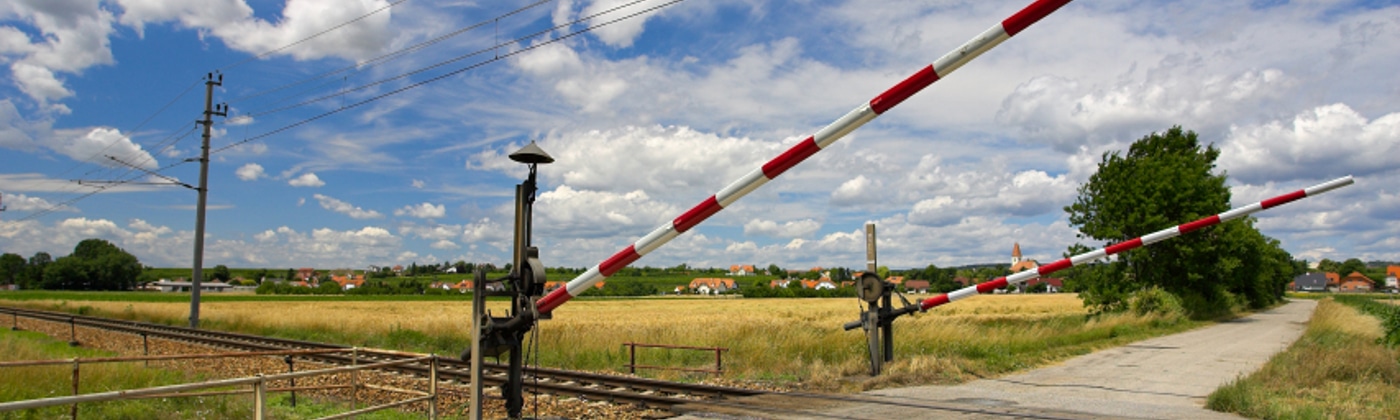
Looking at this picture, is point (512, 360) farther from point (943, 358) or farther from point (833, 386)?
point (943, 358)

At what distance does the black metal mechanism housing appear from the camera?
8.10 metres

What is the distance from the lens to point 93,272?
10650cm

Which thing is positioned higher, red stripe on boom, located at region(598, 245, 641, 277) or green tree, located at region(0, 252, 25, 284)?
green tree, located at region(0, 252, 25, 284)

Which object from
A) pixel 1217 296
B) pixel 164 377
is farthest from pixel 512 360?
pixel 1217 296

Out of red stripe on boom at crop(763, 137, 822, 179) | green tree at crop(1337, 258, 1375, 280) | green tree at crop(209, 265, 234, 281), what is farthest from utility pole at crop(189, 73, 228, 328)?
green tree at crop(1337, 258, 1375, 280)

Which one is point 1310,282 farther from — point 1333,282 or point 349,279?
point 349,279

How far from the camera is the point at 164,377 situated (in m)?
14.3

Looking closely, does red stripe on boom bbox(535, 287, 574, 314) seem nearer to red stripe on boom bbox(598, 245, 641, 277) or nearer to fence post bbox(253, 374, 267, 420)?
red stripe on boom bbox(598, 245, 641, 277)

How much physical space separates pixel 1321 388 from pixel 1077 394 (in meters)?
3.90

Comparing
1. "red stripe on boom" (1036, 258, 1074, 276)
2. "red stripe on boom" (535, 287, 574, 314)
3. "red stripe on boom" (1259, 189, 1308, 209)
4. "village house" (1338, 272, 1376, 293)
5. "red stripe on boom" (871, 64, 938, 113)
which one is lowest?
"village house" (1338, 272, 1376, 293)

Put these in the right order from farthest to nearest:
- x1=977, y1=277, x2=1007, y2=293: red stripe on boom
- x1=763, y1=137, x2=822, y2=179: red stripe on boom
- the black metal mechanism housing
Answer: x1=977, y1=277, x2=1007, y2=293: red stripe on boom < the black metal mechanism housing < x1=763, y1=137, x2=822, y2=179: red stripe on boom

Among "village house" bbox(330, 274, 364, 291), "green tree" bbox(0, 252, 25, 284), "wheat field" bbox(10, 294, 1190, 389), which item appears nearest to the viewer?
"wheat field" bbox(10, 294, 1190, 389)

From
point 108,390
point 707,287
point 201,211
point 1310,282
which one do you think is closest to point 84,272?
point 707,287

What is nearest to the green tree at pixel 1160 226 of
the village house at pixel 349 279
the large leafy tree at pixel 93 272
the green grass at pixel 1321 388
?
the green grass at pixel 1321 388
